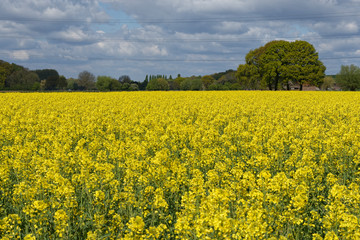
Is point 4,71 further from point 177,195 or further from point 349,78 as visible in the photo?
point 177,195

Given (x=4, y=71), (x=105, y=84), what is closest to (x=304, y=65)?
(x=105, y=84)

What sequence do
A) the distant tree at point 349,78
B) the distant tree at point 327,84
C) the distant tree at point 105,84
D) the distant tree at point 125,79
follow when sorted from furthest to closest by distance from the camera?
1. the distant tree at point 125,79
2. the distant tree at point 327,84
3. the distant tree at point 105,84
4. the distant tree at point 349,78

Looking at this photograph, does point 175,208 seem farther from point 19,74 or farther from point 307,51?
point 19,74

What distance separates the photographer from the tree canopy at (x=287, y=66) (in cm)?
8256

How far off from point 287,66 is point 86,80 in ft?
355

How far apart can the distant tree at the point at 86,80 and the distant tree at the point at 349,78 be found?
112202 mm

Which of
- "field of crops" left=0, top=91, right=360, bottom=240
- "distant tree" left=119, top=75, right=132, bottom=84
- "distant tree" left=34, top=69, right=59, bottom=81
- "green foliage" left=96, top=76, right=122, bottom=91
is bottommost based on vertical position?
"field of crops" left=0, top=91, right=360, bottom=240

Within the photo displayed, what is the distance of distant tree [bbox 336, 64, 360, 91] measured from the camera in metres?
109

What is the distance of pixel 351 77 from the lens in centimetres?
10969

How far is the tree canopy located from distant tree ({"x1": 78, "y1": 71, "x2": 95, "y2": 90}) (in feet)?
299

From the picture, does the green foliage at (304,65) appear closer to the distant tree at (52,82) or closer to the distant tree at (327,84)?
the distant tree at (327,84)

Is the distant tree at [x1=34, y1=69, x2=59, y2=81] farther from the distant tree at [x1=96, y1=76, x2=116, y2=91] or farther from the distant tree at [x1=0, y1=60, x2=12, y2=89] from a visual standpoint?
the distant tree at [x1=96, y1=76, x2=116, y2=91]

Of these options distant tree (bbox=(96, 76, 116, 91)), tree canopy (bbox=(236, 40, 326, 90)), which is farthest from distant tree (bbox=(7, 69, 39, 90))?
tree canopy (bbox=(236, 40, 326, 90))

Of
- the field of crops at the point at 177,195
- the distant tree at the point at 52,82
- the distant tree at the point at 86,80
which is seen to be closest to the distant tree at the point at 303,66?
the field of crops at the point at 177,195
